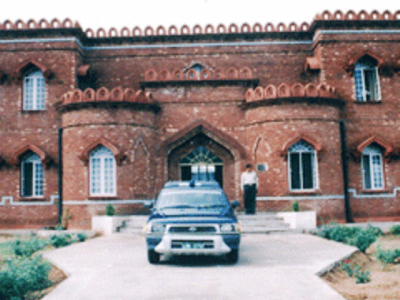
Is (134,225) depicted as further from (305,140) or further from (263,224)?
(305,140)

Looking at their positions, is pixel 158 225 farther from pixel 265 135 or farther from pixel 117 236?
pixel 265 135

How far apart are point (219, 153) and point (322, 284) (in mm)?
11760

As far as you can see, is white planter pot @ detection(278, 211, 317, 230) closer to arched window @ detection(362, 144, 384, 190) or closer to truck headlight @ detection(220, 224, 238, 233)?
arched window @ detection(362, 144, 384, 190)

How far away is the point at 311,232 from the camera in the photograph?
14305 millimetres

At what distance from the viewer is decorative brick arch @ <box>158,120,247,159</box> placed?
1750 cm

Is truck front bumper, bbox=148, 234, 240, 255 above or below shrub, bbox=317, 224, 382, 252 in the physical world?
above

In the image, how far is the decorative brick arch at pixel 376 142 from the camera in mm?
17391

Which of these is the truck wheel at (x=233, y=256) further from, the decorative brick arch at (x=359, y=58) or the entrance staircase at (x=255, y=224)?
the decorative brick arch at (x=359, y=58)

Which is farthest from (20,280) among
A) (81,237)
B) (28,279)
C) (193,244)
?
(81,237)

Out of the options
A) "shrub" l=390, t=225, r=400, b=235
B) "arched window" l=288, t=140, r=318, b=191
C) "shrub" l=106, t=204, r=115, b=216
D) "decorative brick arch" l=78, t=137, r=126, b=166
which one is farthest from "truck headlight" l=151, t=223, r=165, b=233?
"shrub" l=390, t=225, r=400, b=235

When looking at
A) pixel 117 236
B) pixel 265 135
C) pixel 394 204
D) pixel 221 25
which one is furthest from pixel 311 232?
pixel 221 25

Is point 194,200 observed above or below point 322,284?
above

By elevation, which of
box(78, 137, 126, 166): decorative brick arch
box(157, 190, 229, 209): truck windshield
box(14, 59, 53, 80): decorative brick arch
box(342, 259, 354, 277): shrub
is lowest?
box(342, 259, 354, 277): shrub

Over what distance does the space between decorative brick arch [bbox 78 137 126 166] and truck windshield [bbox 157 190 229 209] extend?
20.9ft
